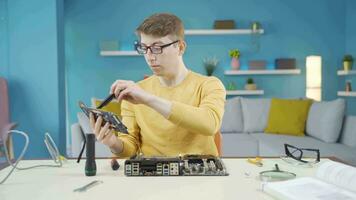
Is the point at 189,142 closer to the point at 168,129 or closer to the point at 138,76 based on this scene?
the point at 168,129

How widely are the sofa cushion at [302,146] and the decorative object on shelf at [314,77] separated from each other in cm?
114

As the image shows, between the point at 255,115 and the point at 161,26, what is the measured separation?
2.92 m

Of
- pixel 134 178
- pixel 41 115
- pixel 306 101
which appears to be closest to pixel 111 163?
pixel 134 178

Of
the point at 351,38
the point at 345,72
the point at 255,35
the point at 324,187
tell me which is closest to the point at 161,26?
the point at 324,187

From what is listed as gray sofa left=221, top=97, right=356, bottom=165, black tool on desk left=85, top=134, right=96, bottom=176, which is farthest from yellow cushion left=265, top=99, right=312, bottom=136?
black tool on desk left=85, top=134, right=96, bottom=176

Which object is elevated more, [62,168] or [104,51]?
[104,51]

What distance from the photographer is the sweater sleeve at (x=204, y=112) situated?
3.92ft

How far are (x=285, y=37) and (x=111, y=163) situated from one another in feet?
13.0

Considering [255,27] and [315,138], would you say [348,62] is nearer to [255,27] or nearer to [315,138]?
Answer: [255,27]

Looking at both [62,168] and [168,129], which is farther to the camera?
[168,129]

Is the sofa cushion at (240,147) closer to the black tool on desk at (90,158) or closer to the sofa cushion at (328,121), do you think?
the sofa cushion at (328,121)

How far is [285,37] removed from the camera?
469 centimetres

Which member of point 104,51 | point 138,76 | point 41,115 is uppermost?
point 104,51

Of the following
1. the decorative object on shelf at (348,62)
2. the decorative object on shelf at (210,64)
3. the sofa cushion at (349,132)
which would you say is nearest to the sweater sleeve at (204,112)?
the sofa cushion at (349,132)
